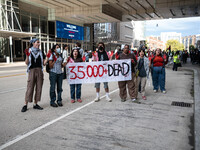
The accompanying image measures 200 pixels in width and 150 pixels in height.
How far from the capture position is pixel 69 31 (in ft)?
134

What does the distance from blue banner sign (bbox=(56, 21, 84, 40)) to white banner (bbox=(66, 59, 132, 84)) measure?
32521 mm

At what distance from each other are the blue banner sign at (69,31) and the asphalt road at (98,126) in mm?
33046

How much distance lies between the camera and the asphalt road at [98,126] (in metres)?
3.51

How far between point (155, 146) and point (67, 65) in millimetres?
4106

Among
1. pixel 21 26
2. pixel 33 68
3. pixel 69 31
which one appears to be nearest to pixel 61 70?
pixel 33 68

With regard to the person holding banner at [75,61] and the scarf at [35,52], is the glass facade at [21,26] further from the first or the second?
the scarf at [35,52]

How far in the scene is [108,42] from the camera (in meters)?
61.1

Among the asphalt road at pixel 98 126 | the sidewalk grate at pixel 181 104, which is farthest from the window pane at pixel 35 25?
the sidewalk grate at pixel 181 104

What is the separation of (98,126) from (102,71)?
9.24 feet

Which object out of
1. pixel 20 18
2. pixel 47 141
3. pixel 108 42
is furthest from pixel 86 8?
pixel 47 141

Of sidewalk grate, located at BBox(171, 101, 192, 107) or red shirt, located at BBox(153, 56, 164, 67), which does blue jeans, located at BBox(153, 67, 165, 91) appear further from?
sidewalk grate, located at BBox(171, 101, 192, 107)

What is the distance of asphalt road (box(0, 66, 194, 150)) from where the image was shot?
3.51 m

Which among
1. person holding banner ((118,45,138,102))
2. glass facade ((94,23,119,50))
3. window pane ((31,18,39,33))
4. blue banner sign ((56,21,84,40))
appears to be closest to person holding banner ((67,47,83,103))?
person holding banner ((118,45,138,102))

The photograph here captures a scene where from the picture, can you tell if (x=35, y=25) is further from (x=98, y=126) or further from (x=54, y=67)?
(x=98, y=126)
